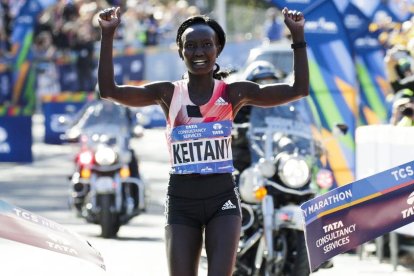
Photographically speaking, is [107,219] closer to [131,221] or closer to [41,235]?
[131,221]

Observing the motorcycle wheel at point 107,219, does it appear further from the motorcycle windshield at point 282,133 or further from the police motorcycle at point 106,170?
the motorcycle windshield at point 282,133

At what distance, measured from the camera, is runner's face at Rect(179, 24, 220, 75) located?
7.21 meters

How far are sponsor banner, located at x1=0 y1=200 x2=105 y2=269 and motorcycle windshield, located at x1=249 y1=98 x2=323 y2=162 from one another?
3943 mm

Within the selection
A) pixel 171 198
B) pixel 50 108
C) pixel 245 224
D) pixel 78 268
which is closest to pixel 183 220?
pixel 171 198

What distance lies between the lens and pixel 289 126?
35.7 ft

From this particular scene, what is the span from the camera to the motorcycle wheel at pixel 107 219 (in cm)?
1389

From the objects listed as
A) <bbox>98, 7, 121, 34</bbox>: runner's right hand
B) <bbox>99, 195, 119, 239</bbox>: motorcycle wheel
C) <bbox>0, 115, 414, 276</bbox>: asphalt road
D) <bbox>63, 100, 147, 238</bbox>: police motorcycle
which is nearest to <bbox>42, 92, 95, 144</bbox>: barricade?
<bbox>0, 115, 414, 276</bbox>: asphalt road

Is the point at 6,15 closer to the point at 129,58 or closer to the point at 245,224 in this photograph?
the point at 129,58

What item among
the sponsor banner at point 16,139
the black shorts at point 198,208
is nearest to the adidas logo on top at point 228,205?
the black shorts at point 198,208

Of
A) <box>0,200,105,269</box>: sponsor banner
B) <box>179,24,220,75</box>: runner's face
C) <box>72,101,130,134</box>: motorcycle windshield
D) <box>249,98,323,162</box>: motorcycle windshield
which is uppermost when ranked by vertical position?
<box>72,101,130,134</box>: motorcycle windshield

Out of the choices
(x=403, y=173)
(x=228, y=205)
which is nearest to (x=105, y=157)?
(x=403, y=173)

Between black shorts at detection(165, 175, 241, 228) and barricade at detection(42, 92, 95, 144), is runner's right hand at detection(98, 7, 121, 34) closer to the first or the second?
black shorts at detection(165, 175, 241, 228)

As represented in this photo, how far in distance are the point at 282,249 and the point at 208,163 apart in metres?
3.18

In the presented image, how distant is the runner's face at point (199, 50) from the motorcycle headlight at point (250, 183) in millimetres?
3215
